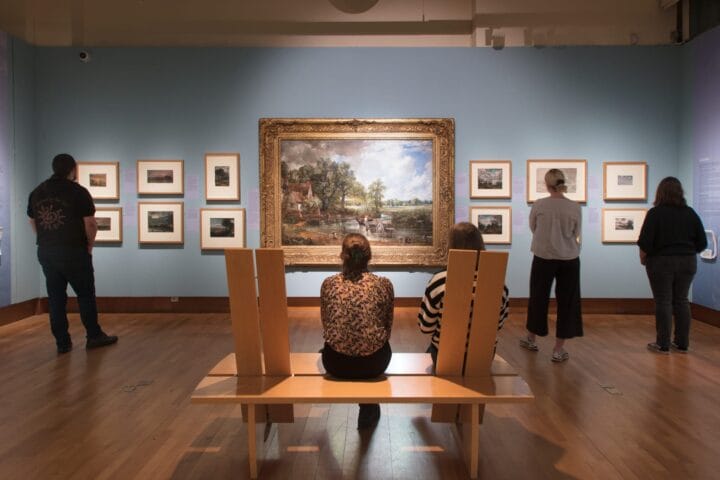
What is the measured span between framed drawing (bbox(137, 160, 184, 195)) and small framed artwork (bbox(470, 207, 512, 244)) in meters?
5.47

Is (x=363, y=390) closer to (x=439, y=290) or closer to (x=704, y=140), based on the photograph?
(x=439, y=290)

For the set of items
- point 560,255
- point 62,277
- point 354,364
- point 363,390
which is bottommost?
point 363,390

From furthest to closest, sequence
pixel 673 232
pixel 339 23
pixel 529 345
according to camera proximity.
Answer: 1. pixel 339 23
2. pixel 529 345
3. pixel 673 232

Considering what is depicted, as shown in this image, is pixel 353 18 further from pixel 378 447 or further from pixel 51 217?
pixel 378 447

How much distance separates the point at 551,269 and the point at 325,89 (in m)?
5.60

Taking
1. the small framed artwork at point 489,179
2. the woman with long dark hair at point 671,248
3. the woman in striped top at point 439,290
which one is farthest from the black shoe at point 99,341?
the woman with long dark hair at point 671,248

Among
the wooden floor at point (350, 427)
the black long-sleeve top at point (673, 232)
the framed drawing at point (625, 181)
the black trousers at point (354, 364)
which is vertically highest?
the framed drawing at point (625, 181)

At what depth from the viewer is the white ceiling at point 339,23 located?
10.9 meters

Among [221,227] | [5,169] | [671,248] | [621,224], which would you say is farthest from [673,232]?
[5,169]

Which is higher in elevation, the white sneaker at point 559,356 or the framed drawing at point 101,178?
the framed drawing at point 101,178

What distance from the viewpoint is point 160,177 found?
10984 millimetres

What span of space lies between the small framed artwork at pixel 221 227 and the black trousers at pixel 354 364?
6874 mm

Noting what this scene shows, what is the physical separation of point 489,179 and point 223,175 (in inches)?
193

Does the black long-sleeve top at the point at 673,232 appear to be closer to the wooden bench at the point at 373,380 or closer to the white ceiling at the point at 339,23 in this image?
the wooden bench at the point at 373,380
